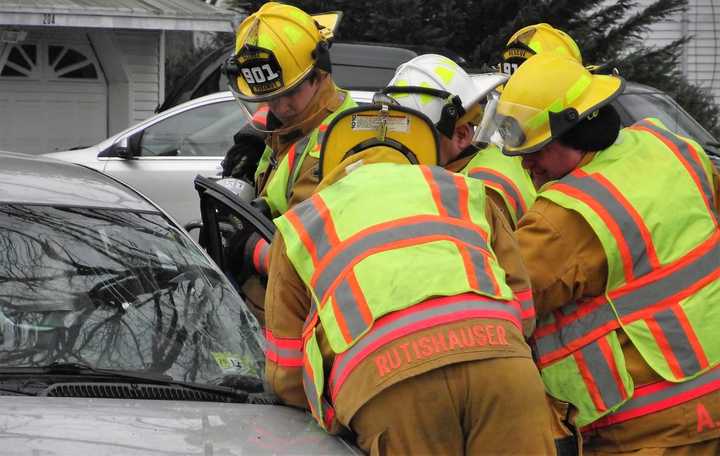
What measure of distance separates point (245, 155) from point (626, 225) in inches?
108

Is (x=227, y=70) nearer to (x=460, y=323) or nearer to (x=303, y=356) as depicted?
(x=303, y=356)

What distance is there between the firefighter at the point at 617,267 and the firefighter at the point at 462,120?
0.52 m

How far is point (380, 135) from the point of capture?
307 centimetres

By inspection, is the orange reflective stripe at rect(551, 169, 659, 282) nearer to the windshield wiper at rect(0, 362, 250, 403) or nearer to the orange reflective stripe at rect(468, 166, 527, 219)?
the orange reflective stripe at rect(468, 166, 527, 219)

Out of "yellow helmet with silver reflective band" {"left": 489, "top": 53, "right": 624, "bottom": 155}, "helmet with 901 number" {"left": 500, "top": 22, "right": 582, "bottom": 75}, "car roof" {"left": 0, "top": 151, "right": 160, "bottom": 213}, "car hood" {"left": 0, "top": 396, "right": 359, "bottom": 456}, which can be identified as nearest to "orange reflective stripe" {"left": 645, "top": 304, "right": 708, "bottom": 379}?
"yellow helmet with silver reflective band" {"left": 489, "top": 53, "right": 624, "bottom": 155}

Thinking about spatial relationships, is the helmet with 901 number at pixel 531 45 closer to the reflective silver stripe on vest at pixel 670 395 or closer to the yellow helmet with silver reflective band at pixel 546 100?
the yellow helmet with silver reflective band at pixel 546 100

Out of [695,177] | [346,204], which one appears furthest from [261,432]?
[695,177]

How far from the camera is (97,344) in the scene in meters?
3.15

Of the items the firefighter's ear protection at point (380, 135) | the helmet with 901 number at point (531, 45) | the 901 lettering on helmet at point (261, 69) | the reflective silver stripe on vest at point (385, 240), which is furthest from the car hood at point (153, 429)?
the helmet with 901 number at point (531, 45)

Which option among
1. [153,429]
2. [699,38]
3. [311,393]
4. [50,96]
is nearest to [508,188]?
[311,393]

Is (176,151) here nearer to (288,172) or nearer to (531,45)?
(531,45)

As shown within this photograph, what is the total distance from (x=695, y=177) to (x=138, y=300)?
173 cm

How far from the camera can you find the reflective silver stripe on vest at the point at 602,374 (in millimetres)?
2941

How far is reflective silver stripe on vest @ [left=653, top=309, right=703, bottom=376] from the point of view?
2887 mm
